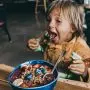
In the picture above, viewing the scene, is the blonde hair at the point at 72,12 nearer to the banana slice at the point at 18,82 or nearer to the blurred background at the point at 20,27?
the banana slice at the point at 18,82

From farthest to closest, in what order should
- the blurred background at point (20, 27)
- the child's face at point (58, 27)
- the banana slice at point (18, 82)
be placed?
the blurred background at point (20, 27), the child's face at point (58, 27), the banana slice at point (18, 82)

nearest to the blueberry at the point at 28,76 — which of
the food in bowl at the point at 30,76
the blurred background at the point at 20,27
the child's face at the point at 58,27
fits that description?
the food in bowl at the point at 30,76

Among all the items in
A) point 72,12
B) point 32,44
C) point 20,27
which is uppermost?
point 72,12

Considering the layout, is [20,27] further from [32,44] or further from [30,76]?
[30,76]

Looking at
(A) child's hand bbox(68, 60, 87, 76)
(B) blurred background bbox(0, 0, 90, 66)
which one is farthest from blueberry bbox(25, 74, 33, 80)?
(B) blurred background bbox(0, 0, 90, 66)

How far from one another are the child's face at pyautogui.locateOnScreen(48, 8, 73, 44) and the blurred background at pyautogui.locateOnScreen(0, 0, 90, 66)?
110cm

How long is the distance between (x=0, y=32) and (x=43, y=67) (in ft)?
12.2

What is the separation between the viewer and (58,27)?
117 centimetres

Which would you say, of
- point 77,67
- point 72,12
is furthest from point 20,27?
point 77,67

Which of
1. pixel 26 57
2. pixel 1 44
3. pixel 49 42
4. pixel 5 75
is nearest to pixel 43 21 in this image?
pixel 1 44

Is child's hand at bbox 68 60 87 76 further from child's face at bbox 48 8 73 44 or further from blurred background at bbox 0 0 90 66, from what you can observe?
blurred background at bbox 0 0 90 66

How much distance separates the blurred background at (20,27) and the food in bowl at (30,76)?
1497 mm

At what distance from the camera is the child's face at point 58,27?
1144 millimetres

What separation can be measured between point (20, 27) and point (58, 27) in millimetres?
3504
